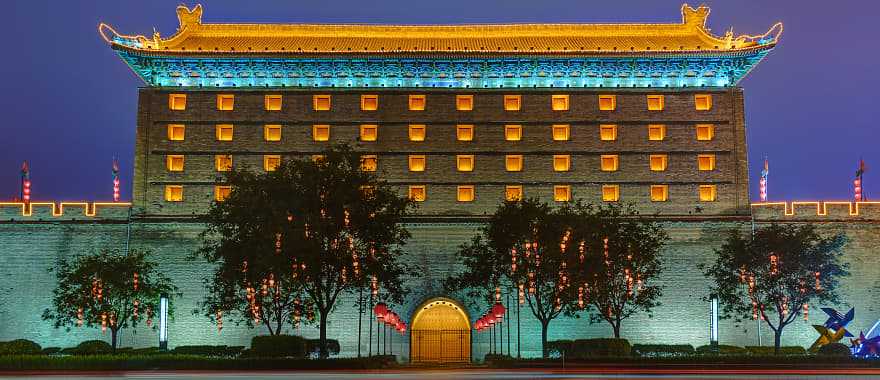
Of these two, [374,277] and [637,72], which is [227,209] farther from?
[637,72]

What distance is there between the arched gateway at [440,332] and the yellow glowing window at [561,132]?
10.9 metres

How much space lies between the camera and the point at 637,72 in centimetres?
6038

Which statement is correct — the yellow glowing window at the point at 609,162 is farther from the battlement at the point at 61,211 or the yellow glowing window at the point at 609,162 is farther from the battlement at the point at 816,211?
the battlement at the point at 61,211

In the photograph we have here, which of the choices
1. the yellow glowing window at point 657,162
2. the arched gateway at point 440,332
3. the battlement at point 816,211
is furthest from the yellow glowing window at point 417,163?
the battlement at point 816,211

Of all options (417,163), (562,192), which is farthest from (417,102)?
(562,192)

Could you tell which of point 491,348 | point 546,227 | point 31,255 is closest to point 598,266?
point 546,227

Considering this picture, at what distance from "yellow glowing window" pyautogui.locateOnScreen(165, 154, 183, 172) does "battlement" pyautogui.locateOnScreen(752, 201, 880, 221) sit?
3178 cm

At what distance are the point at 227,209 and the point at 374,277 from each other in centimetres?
759

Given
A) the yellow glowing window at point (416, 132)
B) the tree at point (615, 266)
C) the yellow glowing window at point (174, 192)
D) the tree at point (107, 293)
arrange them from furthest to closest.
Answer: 1. the yellow glowing window at point (416, 132)
2. the yellow glowing window at point (174, 192)
3. the tree at point (107, 293)
4. the tree at point (615, 266)

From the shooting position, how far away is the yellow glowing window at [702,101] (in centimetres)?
6038

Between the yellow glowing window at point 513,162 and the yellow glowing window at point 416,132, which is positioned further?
the yellow glowing window at point 416,132

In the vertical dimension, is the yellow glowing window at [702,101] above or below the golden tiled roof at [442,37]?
below

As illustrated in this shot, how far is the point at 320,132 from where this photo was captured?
60.2 m

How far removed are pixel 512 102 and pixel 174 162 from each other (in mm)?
19145
